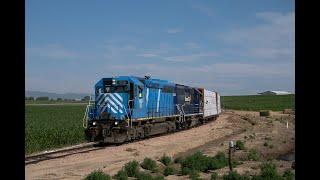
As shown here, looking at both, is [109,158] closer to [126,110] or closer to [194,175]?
[126,110]

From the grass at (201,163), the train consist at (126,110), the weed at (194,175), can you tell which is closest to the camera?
the weed at (194,175)

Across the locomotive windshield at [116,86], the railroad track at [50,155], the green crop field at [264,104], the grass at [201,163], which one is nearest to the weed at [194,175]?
the grass at [201,163]

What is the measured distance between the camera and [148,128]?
28.5 m

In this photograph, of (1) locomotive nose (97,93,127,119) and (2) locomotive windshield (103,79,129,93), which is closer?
(1) locomotive nose (97,93,127,119)

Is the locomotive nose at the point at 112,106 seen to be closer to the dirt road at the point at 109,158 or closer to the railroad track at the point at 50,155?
the dirt road at the point at 109,158

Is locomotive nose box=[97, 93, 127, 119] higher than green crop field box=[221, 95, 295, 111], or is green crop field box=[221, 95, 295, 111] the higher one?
locomotive nose box=[97, 93, 127, 119]

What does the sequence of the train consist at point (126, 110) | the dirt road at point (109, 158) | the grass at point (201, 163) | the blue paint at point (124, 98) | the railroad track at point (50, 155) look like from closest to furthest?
the dirt road at point (109, 158)
the grass at point (201, 163)
the railroad track at point (50, 155)
the train consist at point (126, 110)
the blue paint at point (124, 98)

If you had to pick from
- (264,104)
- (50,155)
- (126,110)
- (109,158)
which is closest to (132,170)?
(109,158)

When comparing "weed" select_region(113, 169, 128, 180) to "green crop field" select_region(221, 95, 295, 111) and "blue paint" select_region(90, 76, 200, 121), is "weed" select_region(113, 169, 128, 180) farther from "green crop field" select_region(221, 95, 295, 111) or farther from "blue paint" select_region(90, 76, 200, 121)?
"green crop field" select_region(221, 95, 295, 111)

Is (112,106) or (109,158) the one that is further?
(112,106)

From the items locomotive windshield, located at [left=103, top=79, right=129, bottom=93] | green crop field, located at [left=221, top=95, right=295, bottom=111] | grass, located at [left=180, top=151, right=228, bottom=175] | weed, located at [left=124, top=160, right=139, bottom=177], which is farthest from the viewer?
green crop field, located at [left=221, top=95, right=295, bottom=111]

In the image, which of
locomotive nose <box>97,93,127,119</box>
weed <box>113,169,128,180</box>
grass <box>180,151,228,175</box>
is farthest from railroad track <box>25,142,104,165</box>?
grass <box>180,151,228,175</box>
